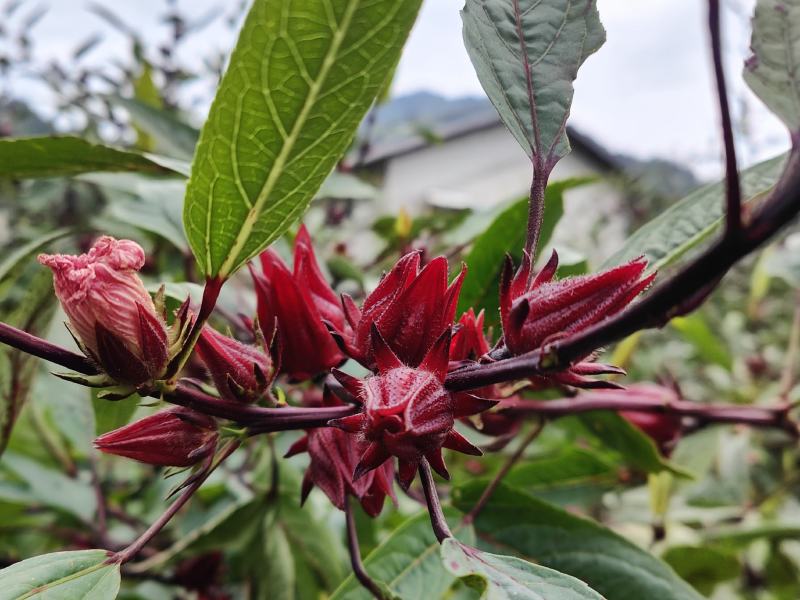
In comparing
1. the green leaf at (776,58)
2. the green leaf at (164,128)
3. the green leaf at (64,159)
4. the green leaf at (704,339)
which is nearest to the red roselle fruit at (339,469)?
the green leaf at (64,159)

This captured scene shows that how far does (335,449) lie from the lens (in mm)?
834

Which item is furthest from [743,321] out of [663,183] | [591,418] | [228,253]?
[663,183]

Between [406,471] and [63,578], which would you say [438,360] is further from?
[63,578]

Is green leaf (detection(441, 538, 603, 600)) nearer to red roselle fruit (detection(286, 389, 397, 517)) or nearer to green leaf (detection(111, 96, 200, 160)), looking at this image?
red roselle fruit (detection(286, 389, 397, 517))

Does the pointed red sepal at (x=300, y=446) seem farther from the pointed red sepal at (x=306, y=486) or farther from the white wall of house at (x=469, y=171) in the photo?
the white wall of house at (x=469, y=171)

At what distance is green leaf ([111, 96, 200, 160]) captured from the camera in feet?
5.13

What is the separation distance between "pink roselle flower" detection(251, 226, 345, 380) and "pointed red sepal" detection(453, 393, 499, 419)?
0.79 feet

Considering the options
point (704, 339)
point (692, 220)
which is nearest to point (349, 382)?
point (692, 220)

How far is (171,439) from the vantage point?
72 centimetres

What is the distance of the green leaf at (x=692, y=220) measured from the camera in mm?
891

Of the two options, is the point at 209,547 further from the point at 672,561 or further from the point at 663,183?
the point at 663,183

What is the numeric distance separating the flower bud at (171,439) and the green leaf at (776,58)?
63 cm

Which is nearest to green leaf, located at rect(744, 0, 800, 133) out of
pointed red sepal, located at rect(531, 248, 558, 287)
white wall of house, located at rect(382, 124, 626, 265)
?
pointed red sepal, located at rect(531, 248, 558, 287)

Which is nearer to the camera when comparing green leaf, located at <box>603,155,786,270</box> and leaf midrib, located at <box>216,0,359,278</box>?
leaf midrib, located at <box>216,0,359,278</box>
